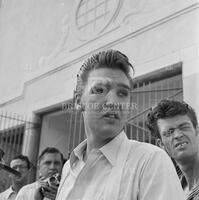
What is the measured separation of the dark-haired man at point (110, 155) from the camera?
33.5 inches

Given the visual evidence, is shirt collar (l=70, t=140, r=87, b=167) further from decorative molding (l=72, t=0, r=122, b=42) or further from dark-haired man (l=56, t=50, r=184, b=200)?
decorative molding (l=72, t=0, r=122, b=42)

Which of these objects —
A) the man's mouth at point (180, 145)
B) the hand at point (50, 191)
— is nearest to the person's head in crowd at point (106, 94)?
the hand at point (50, 191)

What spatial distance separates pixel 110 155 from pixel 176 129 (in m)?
0.76

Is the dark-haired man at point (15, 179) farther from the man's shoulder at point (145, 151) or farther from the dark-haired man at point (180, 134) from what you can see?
the man's shoulder at point (145, 151)

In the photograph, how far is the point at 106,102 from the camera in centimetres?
108

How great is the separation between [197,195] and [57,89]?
3.82 m

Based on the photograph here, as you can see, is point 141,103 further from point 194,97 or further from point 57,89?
point 57,89

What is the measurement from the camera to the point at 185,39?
356cm

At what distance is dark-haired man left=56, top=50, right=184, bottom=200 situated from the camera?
85 cm

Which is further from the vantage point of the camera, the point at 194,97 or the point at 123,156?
the point at 194,97

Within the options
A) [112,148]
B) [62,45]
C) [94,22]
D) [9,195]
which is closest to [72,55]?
[62,45]

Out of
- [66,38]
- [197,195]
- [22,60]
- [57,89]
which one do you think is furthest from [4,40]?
[197,195]

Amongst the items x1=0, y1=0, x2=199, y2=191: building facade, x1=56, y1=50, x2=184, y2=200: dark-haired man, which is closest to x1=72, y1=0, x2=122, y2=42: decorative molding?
x1=0, y1=0, x2=199, y2=191: building facade

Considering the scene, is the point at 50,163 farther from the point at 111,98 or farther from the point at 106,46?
the point at 106,46
